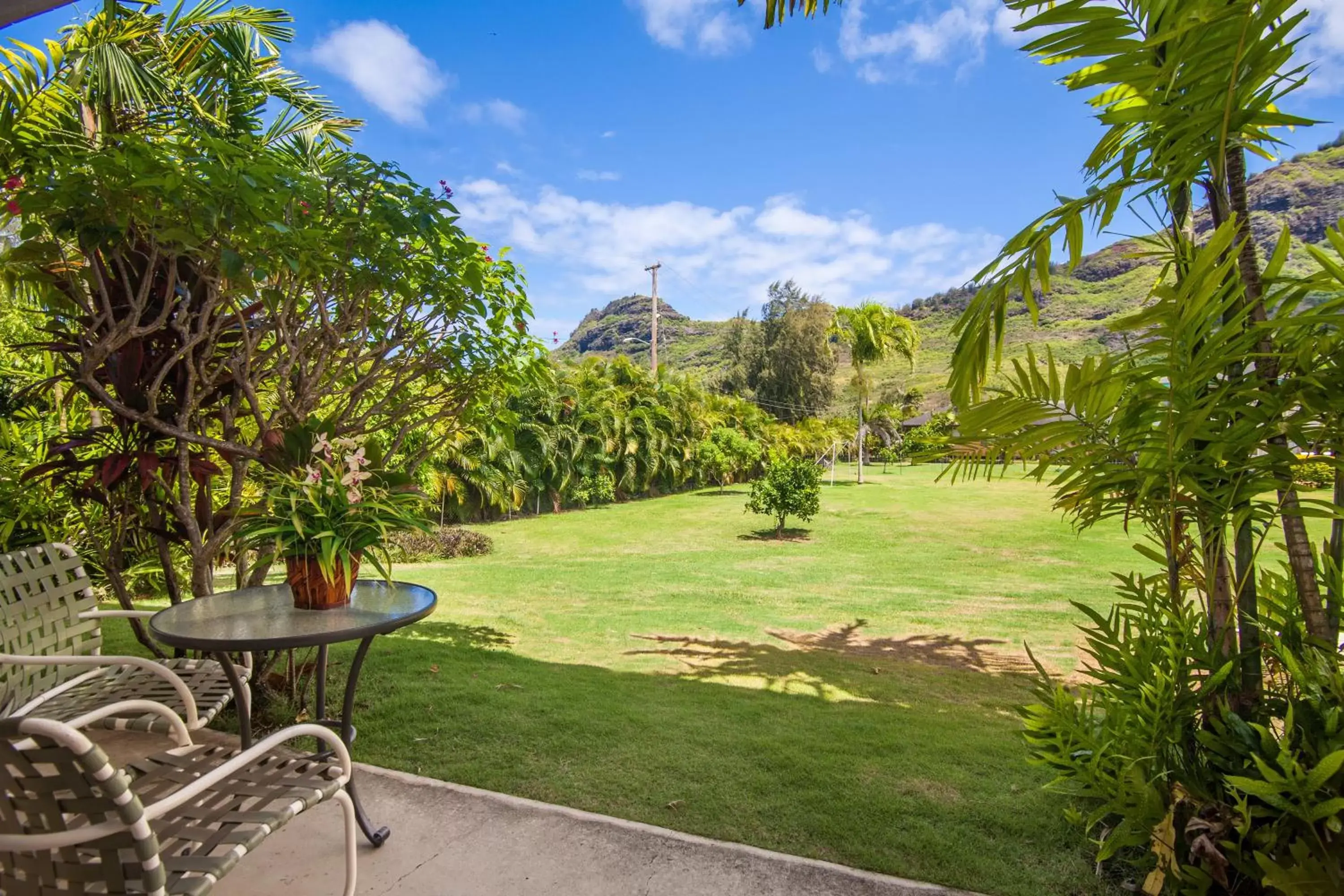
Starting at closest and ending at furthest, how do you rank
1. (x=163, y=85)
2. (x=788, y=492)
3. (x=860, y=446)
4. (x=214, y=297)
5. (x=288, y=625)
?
(x=288, y=625) < (x=214, y=297) < (x=163, y=85) < (x=788, y=492) < (x=860, y=446)

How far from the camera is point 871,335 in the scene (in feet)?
76.6

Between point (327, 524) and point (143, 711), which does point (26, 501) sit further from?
point (327, 524)

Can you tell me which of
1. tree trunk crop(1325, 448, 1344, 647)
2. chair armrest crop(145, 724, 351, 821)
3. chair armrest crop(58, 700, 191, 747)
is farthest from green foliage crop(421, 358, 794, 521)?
tree trunk crop(1325, 448, 1344, 647)

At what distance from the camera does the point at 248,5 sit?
663cm

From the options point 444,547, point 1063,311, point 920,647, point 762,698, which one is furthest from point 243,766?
point 1063,311

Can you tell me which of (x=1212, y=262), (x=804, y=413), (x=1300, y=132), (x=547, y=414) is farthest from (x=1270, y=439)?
(x=804, y=413)

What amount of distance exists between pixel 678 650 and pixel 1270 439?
14.2 feet

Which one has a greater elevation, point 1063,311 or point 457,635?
point 1063,311

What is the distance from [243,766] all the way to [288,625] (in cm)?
54

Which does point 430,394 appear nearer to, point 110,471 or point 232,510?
point 232,510

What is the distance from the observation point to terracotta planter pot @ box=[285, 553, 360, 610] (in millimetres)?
2141

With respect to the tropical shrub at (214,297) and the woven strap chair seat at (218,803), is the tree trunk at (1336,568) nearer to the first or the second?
the woven strap chair seat at (218,803)

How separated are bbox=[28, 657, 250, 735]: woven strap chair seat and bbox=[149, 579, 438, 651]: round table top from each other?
0.75ft

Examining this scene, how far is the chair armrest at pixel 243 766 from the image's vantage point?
4.00 ft
